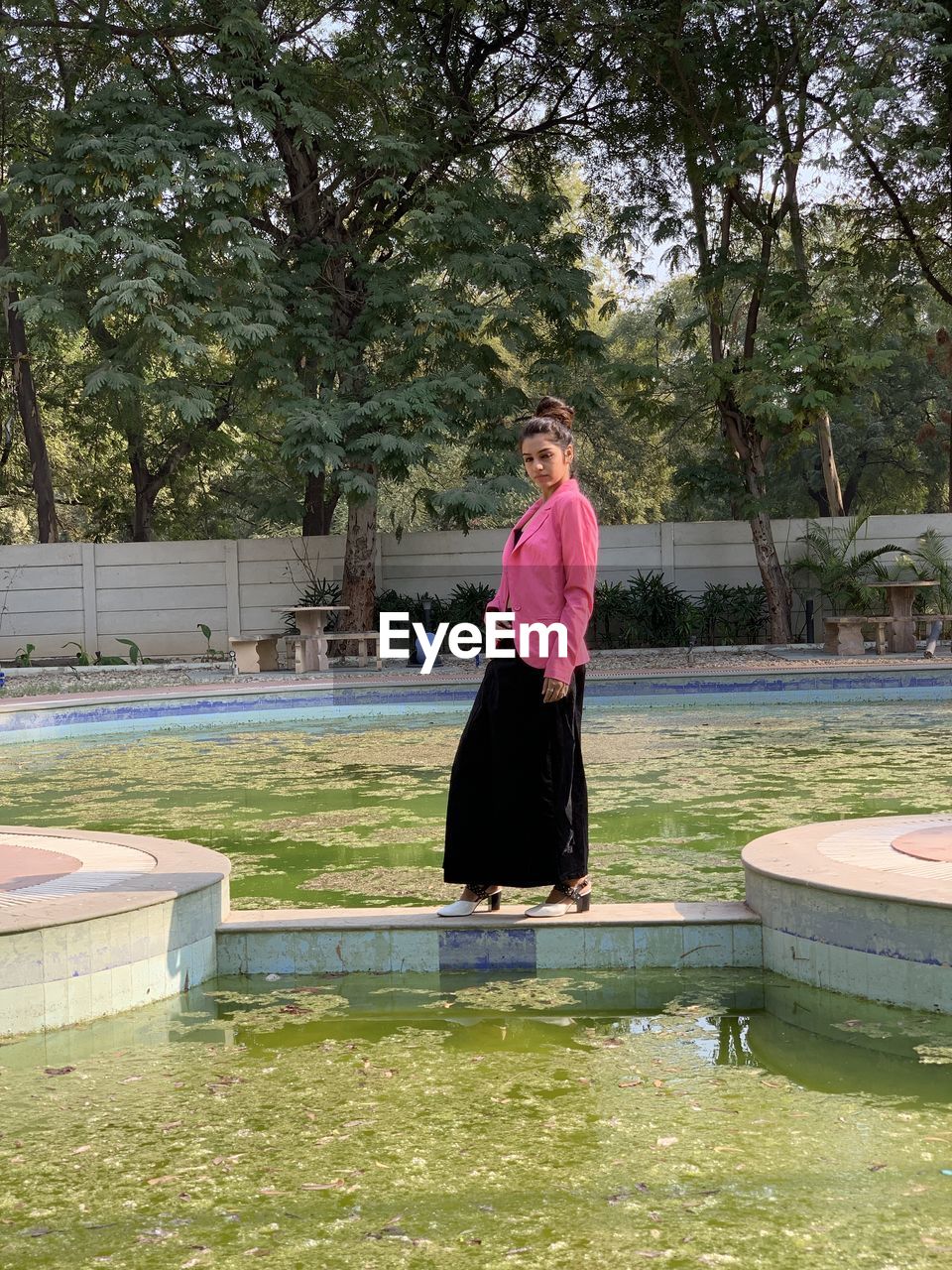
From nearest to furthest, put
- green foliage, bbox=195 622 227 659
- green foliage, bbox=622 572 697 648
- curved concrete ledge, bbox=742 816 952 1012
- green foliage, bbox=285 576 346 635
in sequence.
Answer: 1. curved concrete ledge, bbox=742 816 952 1012
2. green foliage, bbox=622 572 697 648
3. green foliage, bbox=195 622 227 659
4. green foliage, bbox=285 576 346 635

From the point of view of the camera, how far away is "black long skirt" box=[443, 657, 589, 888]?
147 inches

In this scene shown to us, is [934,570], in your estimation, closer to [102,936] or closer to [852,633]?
[852,633]

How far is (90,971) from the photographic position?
3.42 metres

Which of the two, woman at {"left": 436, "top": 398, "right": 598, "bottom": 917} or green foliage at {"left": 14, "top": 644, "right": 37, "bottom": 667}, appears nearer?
woman at {"left": 436, "top": 398, "right": 598, "bottom": 917}

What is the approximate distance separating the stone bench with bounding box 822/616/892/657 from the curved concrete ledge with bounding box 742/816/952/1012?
10.2 metres

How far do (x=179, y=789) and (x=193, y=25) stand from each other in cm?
988

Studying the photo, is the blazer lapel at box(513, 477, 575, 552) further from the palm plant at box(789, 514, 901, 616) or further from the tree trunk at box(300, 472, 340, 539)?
the tree trunk at box(300, 472, 340, 539)

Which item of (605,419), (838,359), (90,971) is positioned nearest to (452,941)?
(90,971)

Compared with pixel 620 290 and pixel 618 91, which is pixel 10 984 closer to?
pixel 618 91

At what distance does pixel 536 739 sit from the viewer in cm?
375

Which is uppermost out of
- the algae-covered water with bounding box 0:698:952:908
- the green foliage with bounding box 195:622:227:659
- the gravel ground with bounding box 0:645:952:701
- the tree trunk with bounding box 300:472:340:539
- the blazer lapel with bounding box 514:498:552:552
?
the tree trunk with bounding box 300:472:340:539

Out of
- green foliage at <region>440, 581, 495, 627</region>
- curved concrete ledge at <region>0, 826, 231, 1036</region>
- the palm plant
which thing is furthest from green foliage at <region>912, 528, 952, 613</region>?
curved concrete ledge at <region>0, 826, 231, 1036</region>

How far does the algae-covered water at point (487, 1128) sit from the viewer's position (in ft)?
7.17

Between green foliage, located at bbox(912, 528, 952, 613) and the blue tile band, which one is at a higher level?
green foliage, located at bbox(912, 528, 952, 613)
